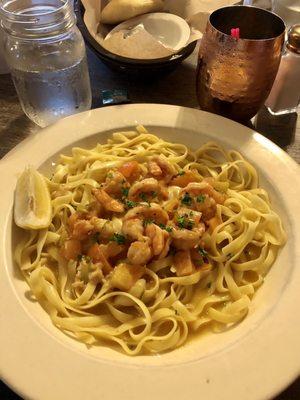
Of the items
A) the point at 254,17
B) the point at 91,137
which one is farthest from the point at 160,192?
the point at 254,17

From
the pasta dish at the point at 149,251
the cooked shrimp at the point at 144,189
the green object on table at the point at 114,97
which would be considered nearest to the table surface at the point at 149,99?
the green object on table at the point at 114,97

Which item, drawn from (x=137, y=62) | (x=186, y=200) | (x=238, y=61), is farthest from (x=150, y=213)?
(x=137, y=62)

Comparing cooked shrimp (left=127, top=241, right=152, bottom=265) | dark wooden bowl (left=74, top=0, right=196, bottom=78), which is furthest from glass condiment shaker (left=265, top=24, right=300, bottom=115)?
cooked shrimp (left=127, top=241, right=152, bottom=265)

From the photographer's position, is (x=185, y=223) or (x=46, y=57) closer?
(x=185, y=223)

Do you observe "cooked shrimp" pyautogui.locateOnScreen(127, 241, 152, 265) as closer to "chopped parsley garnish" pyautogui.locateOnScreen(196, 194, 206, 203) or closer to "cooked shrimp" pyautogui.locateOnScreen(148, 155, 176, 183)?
"chopped parsley garnish" pyautogui.locateOnScreen(196, 194, 206, 203)

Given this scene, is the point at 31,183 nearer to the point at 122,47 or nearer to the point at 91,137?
the point at 91,137

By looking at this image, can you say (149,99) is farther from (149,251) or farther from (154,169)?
(149,251)

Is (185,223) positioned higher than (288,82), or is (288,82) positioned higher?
(288,82)

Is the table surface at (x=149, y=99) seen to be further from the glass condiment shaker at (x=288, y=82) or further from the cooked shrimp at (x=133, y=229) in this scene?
the cooked shrimp at (x=133, y=229)
